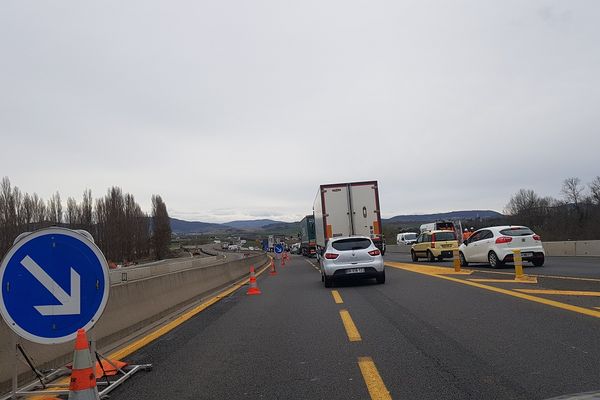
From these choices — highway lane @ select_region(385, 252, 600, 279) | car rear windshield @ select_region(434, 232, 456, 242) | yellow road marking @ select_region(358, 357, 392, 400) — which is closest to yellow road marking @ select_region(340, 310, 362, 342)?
yellow road marking @ select_region(358, 357, 392, 400)

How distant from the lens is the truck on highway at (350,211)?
23.9m

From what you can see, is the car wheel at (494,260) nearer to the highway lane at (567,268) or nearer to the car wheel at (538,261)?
the highway lane at (567,268)

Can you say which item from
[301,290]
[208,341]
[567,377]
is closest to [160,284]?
[208,341]

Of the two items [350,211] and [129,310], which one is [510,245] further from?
[129,310]

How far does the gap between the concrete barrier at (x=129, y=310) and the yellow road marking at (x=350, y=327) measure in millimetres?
3535

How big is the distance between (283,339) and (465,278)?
962 cm

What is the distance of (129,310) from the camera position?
29.0ft

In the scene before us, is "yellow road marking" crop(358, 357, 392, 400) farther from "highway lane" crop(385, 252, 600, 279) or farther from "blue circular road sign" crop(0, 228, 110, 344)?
"highway lane" crop(385, 252, 600, 279)

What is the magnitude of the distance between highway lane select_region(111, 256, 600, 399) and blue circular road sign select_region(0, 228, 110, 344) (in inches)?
36.4

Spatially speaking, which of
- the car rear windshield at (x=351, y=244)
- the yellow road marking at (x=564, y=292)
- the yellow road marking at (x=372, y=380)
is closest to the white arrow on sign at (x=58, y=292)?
the yellow road marking at (x=372, y=380)

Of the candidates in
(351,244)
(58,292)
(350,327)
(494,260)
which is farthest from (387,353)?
(494,260)

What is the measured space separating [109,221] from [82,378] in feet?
247

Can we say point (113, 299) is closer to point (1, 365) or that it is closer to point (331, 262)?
point (1, 365)

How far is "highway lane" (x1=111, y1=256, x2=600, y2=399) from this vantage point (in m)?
4.96
